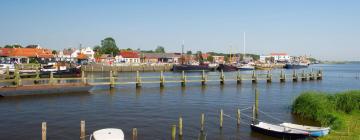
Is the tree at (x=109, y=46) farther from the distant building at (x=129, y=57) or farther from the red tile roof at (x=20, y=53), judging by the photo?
the red tile roof at (x=20, y=53)

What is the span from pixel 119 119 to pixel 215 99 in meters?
14.5

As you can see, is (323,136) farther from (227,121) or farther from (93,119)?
(93,119)

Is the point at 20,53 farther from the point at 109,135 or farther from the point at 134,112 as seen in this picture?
the point at 109,135

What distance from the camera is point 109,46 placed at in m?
164

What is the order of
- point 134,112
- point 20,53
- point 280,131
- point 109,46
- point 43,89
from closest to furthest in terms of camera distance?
point 280,131 < point 134,112 < point 43,89 < point 20,53 < point 109,46

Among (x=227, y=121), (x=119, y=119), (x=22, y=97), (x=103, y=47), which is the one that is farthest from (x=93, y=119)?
(x=103, y=47)

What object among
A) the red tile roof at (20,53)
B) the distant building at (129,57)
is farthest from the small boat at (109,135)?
the distant building at (129,57)

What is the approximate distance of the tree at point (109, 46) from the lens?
160 meters

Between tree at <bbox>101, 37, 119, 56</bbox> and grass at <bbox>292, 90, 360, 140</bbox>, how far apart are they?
137723 millimetres

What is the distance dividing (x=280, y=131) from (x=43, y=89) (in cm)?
2633

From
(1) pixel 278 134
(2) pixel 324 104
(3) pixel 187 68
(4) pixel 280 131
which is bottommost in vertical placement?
(1) pixel 278 134

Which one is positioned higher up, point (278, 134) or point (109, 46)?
point (109, 46)

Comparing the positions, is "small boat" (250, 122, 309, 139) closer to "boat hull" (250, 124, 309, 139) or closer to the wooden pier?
"boat hull" (250, 124, 309, 139)

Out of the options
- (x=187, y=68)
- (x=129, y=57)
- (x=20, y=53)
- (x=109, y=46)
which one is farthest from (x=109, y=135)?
(x=109, y=46)
